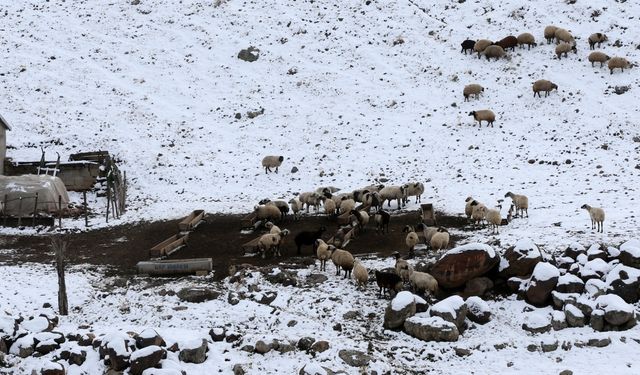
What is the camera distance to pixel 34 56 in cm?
4447

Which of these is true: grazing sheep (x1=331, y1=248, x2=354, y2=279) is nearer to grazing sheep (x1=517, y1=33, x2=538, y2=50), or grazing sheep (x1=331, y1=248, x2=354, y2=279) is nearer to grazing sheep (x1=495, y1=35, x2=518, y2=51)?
grazing sheep (x1=495, y1=35, x2=518, y2=51)

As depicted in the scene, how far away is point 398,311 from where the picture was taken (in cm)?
1476

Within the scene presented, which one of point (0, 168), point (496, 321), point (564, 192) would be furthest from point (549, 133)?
point (0, 168)

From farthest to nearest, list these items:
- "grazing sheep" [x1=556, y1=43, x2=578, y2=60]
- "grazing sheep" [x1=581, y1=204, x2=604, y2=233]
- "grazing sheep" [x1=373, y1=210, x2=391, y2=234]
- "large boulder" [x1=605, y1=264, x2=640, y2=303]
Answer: "grazing sheep" [x1=556, y1=43, x2=578, y2=60]
"grazing sheep" [x1=373, y1=210, x2=391, y2=234]
"grazing sheep" [x1=581, y1=204, x2=604, y2=233]
"large boulder" [x1=605, y1=264, x2=640, y2=303]

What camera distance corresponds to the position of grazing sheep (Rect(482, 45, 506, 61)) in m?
39.9

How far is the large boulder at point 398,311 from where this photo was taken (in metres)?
14.8

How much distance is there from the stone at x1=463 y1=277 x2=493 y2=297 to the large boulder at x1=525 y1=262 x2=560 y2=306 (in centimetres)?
111

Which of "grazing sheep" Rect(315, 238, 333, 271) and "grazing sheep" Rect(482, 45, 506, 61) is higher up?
"grazing sheep" Rect(482, 45, 506, 61)

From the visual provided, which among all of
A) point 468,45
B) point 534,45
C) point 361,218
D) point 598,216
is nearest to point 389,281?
point 361,218

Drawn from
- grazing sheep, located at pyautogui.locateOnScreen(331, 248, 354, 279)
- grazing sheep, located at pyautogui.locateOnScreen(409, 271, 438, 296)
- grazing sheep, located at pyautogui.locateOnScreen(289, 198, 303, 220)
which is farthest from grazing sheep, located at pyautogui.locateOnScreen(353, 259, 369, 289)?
grazing sheep, located at pyautogui.locateOnScreen(289, 198, 303, 220)

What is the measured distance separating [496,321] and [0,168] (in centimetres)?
2856

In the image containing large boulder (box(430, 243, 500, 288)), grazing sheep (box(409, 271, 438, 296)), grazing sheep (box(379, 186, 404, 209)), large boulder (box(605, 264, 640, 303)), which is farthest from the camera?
grazing sheep (box(379, 186, 404, 209))

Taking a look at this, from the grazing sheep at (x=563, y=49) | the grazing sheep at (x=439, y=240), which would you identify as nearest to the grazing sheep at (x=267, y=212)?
the grazing sheep at (x=439, y=240)

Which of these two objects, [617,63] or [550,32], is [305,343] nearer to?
[617,63]
